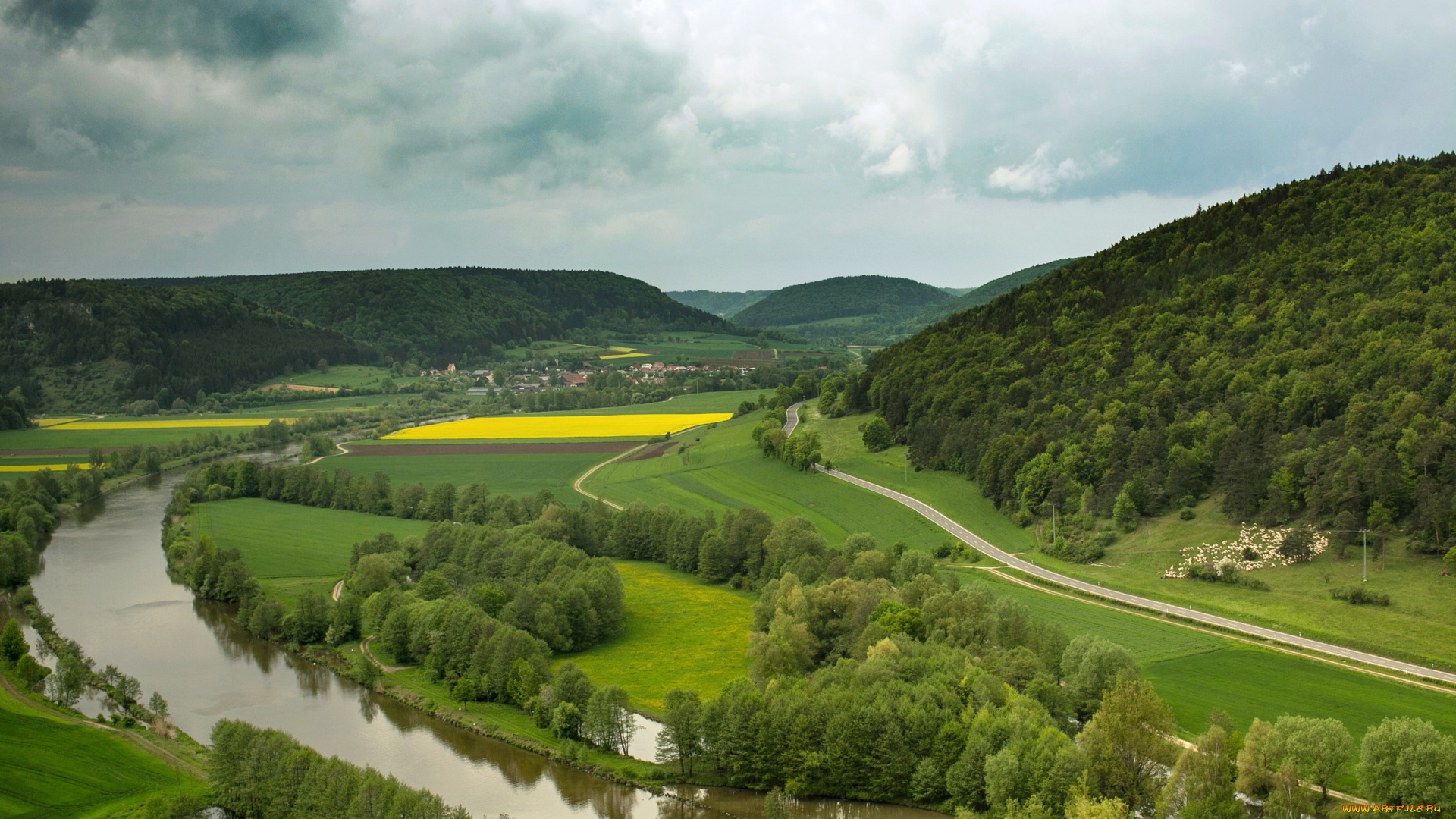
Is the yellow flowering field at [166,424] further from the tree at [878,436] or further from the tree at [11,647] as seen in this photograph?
the tree at [11,647]

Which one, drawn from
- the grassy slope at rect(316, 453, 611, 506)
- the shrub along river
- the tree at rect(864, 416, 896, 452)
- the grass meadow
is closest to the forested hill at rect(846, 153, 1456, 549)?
the tree at rect(864, 416, 896, 452)

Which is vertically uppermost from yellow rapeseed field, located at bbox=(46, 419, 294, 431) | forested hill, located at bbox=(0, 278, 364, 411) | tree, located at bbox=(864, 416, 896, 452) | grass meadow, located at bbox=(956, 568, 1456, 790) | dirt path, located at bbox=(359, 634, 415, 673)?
forested hill, located at bbox=(0, 278, 364, 411)

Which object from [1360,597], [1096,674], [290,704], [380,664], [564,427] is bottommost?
[290,704]

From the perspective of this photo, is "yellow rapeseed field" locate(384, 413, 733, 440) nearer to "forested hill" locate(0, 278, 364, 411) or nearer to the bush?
"forested hill" locate(0, 278, 364, 411)

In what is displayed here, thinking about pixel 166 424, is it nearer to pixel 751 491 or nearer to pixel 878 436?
pixel 751 491

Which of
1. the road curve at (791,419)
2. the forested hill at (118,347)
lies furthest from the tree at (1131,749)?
the forested hill at (118,347)

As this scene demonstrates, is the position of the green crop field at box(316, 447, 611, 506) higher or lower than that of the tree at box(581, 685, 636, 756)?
higher

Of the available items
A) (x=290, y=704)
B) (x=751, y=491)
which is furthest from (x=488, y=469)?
(x=290, y=704)
